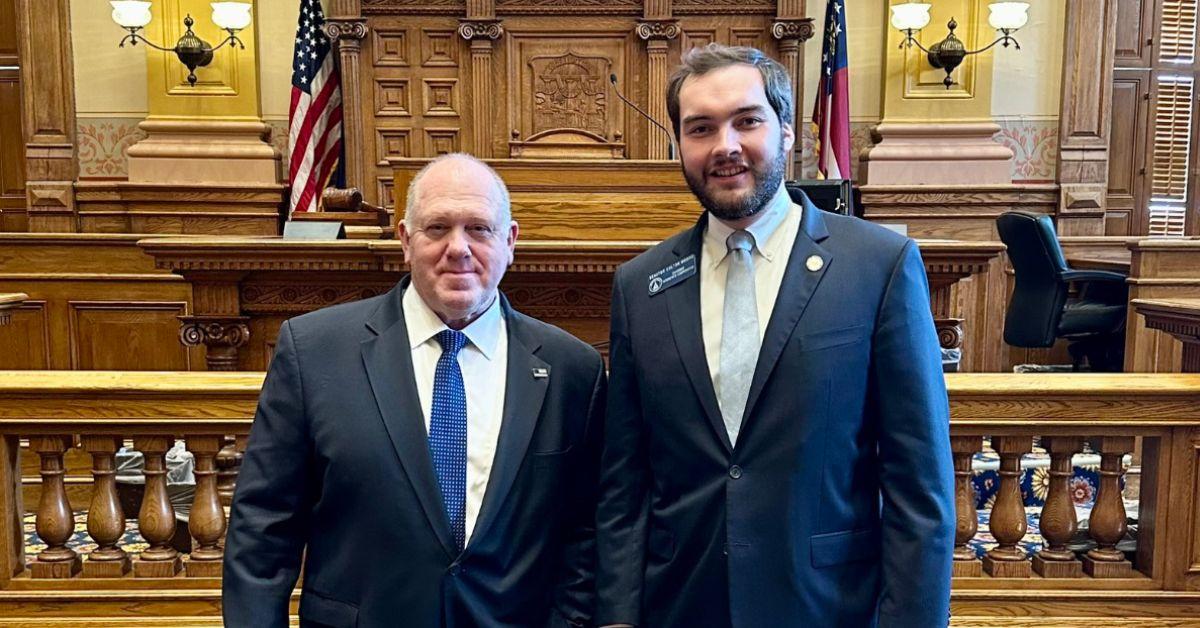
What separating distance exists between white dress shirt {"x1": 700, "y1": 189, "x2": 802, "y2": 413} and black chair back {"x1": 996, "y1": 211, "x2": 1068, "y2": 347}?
177 inches

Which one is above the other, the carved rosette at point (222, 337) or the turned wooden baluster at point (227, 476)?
the carved rosette at point (222, 337)

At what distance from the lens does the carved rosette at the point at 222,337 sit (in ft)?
12.9

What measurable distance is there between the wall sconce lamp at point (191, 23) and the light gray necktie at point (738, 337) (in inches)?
245

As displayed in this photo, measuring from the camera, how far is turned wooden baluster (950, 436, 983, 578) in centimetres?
240

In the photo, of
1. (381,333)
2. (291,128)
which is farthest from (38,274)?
(381,333)

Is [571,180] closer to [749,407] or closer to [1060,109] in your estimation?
[749,407]

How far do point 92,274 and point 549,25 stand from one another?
11.7 ft

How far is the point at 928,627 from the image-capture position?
4.92ft

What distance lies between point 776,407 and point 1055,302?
4.83 m

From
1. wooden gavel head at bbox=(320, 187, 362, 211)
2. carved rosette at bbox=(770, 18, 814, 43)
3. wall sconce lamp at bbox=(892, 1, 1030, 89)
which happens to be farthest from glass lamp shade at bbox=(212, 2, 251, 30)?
wall sconce lamp at bbox=(892, 1, 1030, 89)

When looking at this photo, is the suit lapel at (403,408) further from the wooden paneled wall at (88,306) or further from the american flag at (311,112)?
the american flag at (311,112)

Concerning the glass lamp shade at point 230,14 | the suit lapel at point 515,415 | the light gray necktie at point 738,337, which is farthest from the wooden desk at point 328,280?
the glass lamp shade at point 230,14

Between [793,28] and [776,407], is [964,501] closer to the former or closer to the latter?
[776,407]

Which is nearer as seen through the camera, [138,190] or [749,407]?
[749,407]
